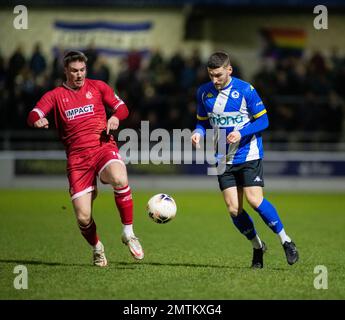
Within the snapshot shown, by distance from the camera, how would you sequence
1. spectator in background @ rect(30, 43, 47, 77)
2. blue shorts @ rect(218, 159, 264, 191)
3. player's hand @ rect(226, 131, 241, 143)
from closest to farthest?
player's hand @ rect(226, 131, 241, 143) → blue shorts @ rect(218, 159, 264, 191) → spectator in background @ rect(30, 43, 47, 77)

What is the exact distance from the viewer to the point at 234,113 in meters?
8.34

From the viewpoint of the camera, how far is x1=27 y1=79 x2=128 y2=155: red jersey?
850 centimetres

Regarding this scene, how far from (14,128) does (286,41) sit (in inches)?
351

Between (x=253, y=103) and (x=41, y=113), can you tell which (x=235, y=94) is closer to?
(x=253, y=103)

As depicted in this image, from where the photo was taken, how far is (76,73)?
27.6 ft

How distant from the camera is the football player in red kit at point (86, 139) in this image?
8.34 metres

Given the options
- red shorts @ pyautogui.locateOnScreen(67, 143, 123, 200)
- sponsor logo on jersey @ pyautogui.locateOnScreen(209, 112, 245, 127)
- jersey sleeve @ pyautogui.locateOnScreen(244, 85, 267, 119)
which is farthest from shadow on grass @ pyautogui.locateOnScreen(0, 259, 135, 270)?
jersey sleeve @ pyautogui.locateOnScreen(244, 85, 267, 119)

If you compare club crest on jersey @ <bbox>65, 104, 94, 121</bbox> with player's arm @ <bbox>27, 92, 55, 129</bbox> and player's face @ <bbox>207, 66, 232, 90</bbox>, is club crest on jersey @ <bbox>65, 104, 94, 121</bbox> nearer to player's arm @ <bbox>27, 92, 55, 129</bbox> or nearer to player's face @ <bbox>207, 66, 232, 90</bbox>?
player's arm @ <bbox>27, 92, 55, 129</bbox>

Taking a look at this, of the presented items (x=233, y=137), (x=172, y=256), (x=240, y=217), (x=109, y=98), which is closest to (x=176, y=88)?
(x=172, y=256)

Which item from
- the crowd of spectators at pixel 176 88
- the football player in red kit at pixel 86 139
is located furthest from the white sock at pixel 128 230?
the crowd of spectators at pixel 176 88

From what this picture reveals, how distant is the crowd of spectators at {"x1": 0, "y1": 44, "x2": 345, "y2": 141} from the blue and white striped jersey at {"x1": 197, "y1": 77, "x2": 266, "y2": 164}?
1150 centimetres

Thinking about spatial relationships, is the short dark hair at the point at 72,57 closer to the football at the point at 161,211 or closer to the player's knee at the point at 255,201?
the football at the point at 161,211
